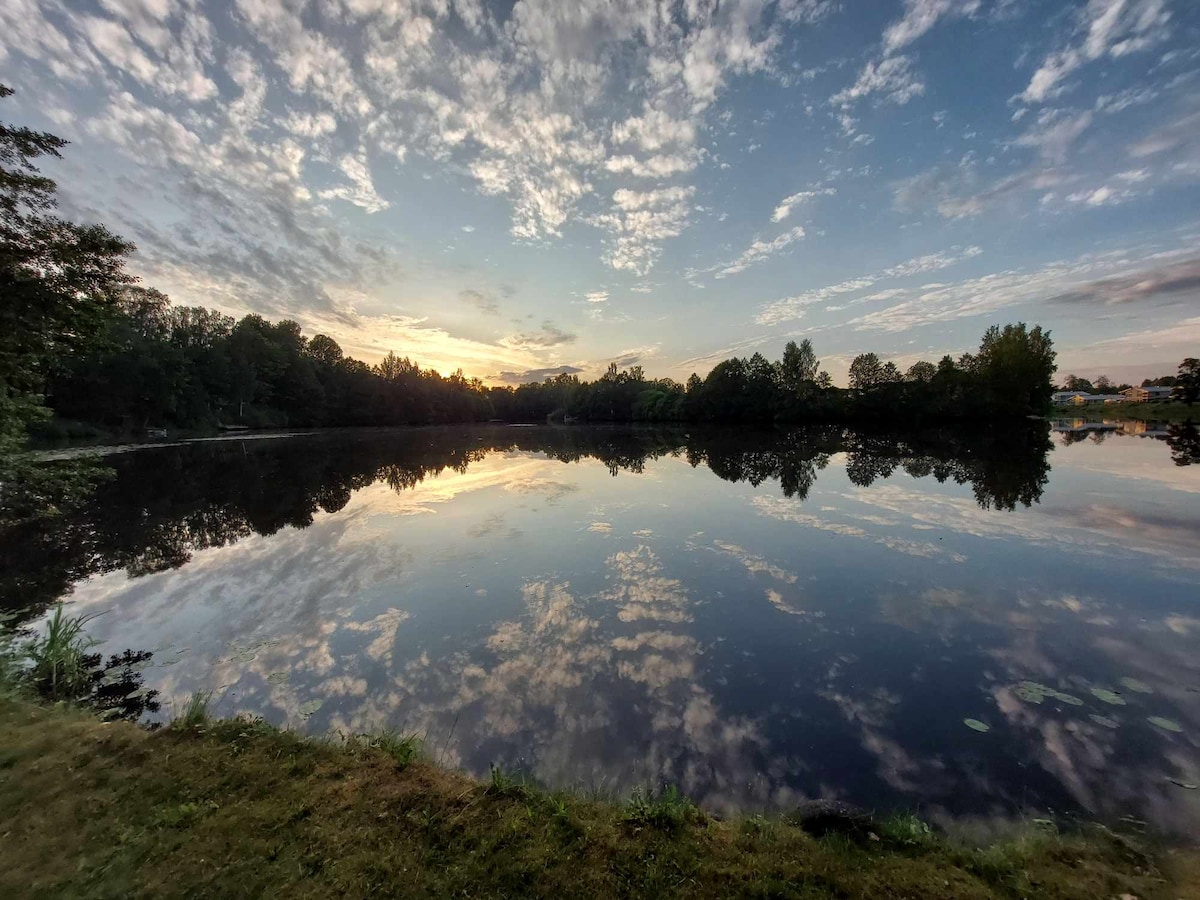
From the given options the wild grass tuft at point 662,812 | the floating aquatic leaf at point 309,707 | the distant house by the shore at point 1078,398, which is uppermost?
the distant house by the shore at point 1078,398

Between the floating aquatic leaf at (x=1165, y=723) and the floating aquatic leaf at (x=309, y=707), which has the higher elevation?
the floating aquatic leaf at (x=309, y=707)

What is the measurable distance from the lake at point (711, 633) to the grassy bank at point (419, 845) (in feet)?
3.01

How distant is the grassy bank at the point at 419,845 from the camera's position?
3359mm

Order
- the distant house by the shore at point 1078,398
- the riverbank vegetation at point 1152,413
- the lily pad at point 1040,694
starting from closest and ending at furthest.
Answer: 1. the lily pad at point 1040,694
2. the riverbank vegetation at point 1152,413
3. the distant house by the shore at point 1078,398

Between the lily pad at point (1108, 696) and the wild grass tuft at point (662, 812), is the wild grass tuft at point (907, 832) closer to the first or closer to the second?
the wild grass tuft at point (662, 812)

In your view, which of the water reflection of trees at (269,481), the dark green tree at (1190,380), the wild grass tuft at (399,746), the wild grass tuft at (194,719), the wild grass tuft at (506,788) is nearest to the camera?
the wild grass tuft at (506,788)

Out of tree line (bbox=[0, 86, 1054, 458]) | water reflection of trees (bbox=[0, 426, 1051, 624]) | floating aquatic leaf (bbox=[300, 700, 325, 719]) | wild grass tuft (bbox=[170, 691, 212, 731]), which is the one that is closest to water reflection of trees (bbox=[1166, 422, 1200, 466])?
water reflection of trees (bbox=[0, 426, 1051, 624])

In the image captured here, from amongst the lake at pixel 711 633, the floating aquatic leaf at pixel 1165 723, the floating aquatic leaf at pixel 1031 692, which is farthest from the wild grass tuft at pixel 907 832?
the floating aquatic leaf at pixel 1165 723

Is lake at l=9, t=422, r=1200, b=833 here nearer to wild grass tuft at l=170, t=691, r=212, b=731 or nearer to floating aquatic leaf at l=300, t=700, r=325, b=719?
floating aquatic leaf at l=300, t=700, r=325, b=719

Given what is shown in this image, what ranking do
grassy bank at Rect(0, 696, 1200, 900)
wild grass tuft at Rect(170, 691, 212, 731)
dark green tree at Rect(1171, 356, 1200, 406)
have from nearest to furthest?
grassy bank at Rect(0, 696, 1200, 900) < wild grass tuft at Rect(170, 691, 212, 731) < dark green tree at Rect(1171, 356, 1200, 406)

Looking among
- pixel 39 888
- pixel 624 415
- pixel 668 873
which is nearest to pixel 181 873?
pixel 39 888

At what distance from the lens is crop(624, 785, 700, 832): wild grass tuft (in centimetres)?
408

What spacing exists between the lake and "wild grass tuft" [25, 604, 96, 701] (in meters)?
0.68

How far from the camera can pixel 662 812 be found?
165 inches
